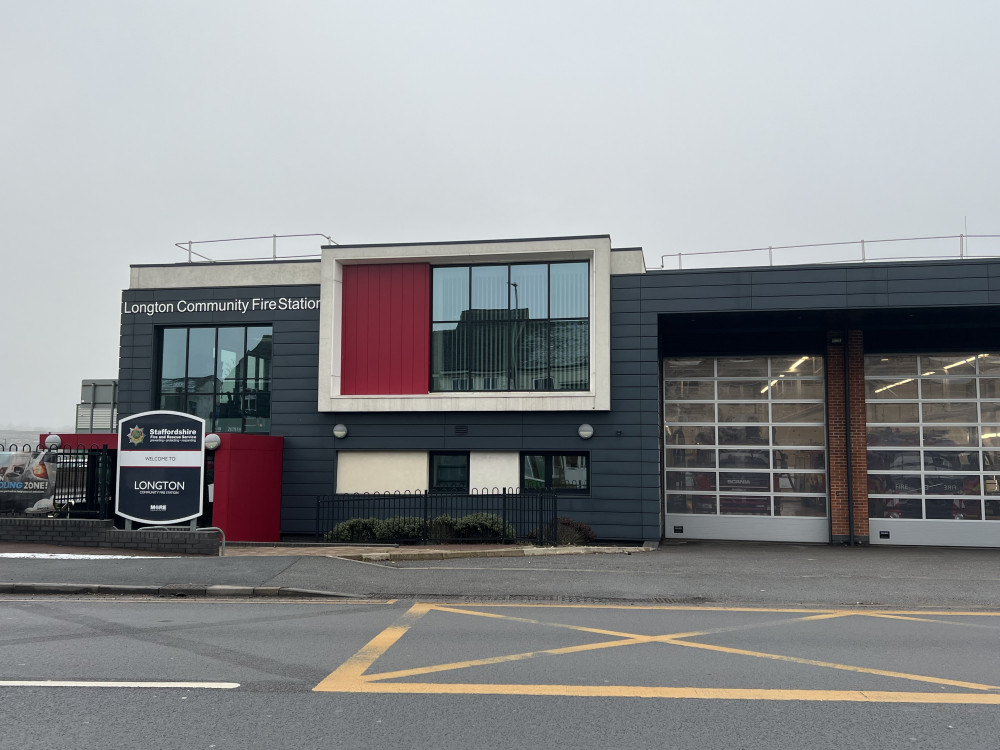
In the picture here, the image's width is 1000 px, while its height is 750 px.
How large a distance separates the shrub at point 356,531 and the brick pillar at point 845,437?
444 inches

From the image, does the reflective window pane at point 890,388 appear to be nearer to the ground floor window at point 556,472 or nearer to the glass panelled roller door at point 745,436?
the glass panelled roller door at point 745,436

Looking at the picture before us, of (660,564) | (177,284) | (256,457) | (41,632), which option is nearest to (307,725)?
(41,632)

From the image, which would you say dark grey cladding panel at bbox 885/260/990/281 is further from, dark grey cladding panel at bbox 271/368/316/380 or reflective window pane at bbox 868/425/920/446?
dark grey cladding panel at bbox 271/368/316/380

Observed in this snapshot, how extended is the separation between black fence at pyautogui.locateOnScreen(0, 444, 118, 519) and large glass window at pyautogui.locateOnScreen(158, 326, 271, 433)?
166 inches

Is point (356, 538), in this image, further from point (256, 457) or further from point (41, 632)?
point (41, 632)

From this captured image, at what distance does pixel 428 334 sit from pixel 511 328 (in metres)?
2.12

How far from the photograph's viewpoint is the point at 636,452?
19.2 m

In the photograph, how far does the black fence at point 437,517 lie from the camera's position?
1747cm

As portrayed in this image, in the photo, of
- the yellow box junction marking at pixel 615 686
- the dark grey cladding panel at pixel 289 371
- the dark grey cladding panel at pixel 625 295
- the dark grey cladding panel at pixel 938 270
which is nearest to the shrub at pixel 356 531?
the dark grey cladding panel at pixel 289 371

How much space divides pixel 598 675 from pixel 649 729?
1.38 metres

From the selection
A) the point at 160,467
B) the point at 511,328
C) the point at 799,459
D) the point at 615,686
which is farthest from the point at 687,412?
the point at 615,686

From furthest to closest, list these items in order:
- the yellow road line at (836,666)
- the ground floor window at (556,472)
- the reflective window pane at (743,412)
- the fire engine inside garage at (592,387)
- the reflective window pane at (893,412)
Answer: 1. the reflective window pane at (743,412)
2. the reflective window pane at (893,412)
3. the ground floor window at (556,472)
4. the fire engine inside garage at (592,387)
5. the yellow road line at (836,666)

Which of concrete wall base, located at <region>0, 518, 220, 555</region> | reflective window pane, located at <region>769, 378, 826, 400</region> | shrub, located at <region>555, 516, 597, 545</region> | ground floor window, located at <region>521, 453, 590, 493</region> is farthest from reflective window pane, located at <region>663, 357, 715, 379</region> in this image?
concrete wall base, located at <region>0, 518, 220, 555</region>

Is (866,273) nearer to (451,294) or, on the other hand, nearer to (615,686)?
(451,294)
